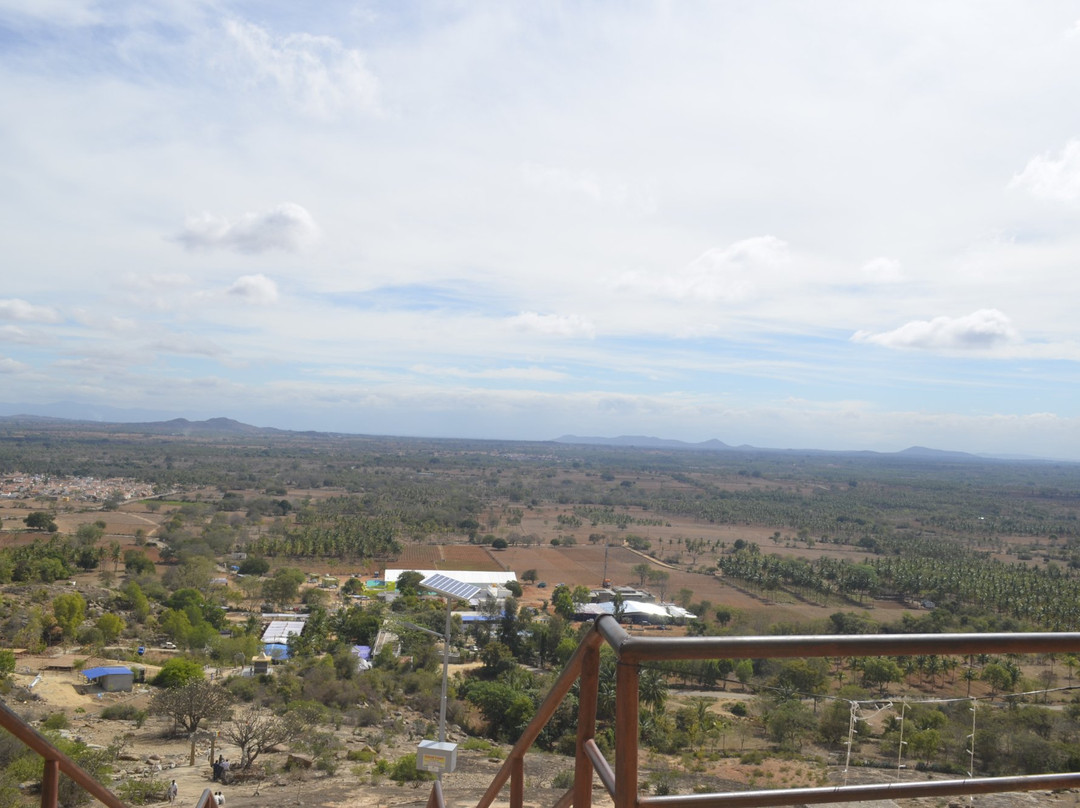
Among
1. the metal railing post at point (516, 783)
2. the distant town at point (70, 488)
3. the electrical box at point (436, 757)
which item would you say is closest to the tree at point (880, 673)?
the electrical box at point (436, 757)

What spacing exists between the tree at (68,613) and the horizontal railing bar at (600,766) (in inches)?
1031

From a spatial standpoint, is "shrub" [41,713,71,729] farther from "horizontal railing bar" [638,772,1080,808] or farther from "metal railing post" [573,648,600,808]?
"horizontal railing bar" [638,772,1080,808]

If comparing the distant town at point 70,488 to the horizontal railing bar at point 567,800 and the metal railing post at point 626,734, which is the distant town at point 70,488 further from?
the metal railing post at point 626,734

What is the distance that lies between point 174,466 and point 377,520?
63.9m

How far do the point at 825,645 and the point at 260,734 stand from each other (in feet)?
44.1

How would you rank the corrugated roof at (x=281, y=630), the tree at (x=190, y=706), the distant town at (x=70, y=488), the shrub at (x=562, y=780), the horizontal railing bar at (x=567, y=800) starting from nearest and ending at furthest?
the horizontal railing bar at (x=567, y=800), the shrub at (x=562, y=780), the tree at (x=190, y=706), the corrugated roof at (x=281, y=630), the distant town at (x=70, y=488)

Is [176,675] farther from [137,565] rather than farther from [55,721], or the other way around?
[137,565]

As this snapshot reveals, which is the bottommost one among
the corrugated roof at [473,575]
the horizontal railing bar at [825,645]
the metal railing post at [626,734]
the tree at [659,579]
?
the tree at [659,579]

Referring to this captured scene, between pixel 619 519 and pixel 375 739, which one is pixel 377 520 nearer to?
pixel 619 519

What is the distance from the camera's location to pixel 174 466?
109812 millimetres

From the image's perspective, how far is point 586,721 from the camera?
150 centimetres

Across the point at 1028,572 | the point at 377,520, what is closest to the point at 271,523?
the point at 377,520

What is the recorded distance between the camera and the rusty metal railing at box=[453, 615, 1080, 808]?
50.3 inches

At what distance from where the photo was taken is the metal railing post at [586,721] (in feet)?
4.88
